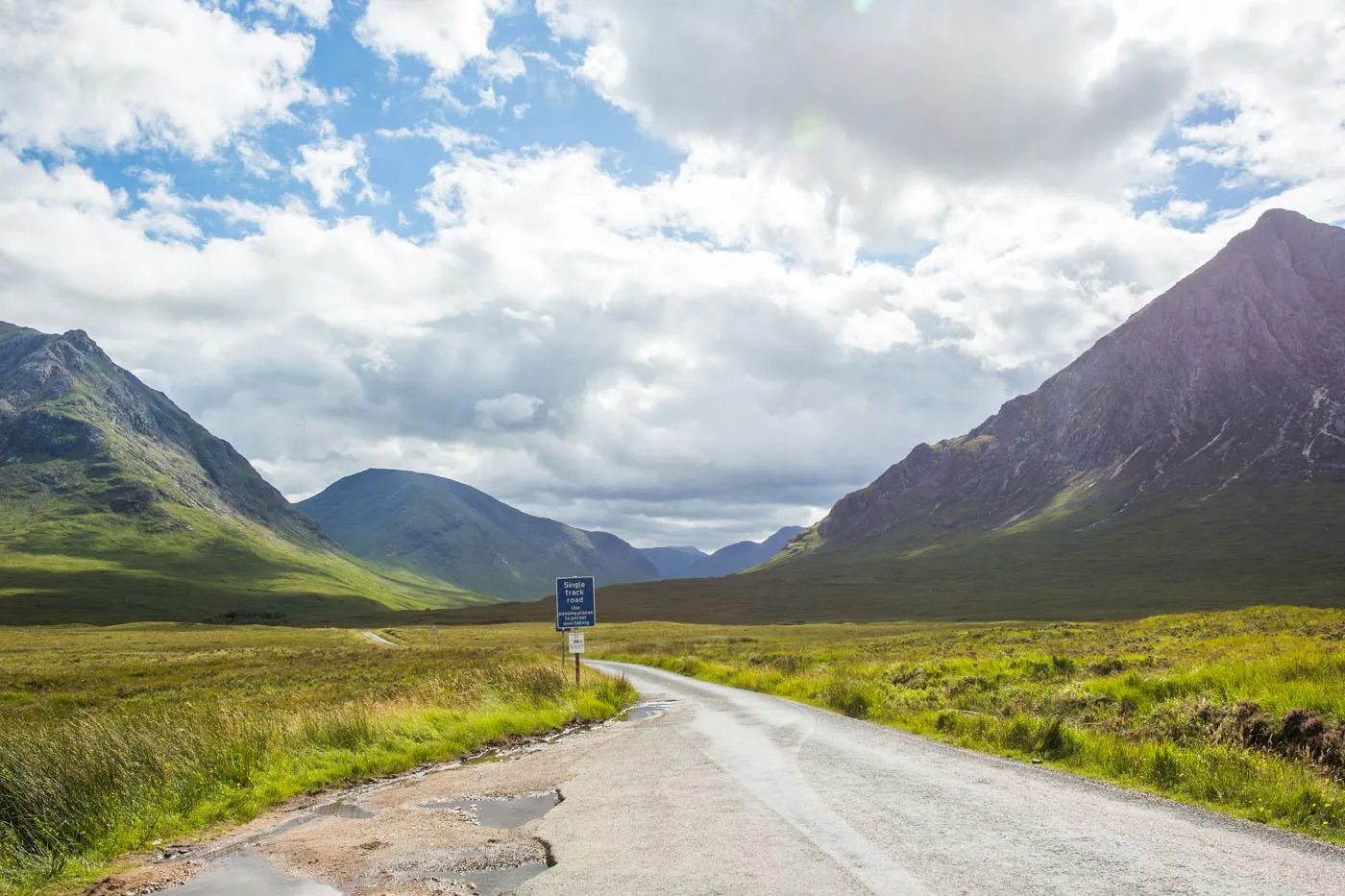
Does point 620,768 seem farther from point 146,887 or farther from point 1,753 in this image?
point 1,753

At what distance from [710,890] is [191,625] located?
6823 inches

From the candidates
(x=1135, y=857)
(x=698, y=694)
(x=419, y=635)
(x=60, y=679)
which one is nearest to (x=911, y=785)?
(x=1135, y=857)

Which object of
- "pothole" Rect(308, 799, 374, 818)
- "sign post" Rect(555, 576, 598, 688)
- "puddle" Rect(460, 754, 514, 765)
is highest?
"sign post" Rect(555, 576, 598, 688)

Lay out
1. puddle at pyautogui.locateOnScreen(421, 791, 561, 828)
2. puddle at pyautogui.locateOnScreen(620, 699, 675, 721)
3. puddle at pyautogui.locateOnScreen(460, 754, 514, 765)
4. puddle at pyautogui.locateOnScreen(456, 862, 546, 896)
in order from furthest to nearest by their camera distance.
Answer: puddle at pyautogui.locateOnScreen(620, 699, 675, 721) → puddle at pyautogui.locateOnScreen(460, 754, 514, 765) → puddle at pyautogui.locateOnScreen(421, 791, 561, 828) → puddle at pyautogui.locateOnScreen(456, 862, 546, 896)

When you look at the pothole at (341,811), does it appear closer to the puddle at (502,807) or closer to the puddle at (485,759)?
the puddle at (502,807)

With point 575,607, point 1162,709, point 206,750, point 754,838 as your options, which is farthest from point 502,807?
point 575,607

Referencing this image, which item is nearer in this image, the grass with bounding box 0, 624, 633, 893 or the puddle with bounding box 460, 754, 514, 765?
the grass with bounding box 0, 624, 633, 893

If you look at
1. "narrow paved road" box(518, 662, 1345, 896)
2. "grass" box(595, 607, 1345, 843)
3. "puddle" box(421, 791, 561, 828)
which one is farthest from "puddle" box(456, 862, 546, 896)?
"grass" box(595, 607, 1345, 843)

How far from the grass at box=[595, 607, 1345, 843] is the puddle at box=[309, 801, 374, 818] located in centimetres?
1162

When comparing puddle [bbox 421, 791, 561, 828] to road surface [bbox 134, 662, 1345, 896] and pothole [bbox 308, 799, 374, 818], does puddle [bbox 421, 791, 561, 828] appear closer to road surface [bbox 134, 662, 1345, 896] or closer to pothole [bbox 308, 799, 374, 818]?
road surface [bbox 134, 662, 1345, 896]

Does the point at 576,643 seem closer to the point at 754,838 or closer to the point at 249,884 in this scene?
the point at 249,884

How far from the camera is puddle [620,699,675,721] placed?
25.9m

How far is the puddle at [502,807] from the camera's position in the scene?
11.7 m

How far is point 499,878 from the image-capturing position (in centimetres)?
879
